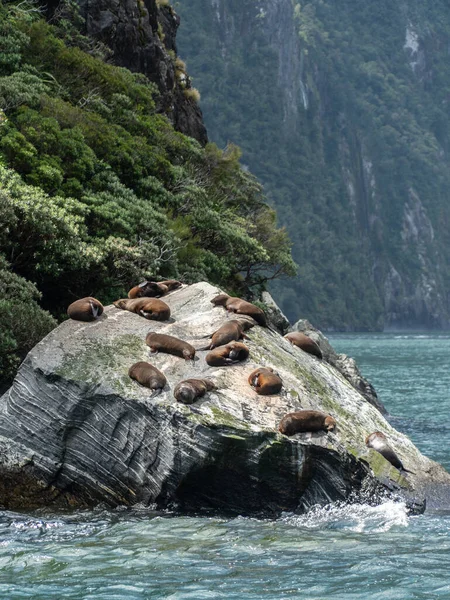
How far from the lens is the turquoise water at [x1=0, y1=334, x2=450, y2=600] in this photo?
368 inches

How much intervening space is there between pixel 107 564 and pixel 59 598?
1.16 metres

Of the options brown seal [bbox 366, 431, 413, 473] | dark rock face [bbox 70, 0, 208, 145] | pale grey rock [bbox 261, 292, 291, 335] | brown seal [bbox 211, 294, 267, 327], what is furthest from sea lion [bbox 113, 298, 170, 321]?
dark rock face [bbox 70, 0, 208, 145]

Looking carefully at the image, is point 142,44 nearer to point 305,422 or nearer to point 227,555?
point 305,422

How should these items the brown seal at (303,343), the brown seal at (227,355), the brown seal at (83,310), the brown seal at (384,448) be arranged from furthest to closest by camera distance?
the brown seal at (303,343), the brown seal at (83,310), the brown seal at (227,355), the brown seal at (384,448)

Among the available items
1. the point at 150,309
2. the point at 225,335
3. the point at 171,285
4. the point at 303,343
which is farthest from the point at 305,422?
the point at 171,285

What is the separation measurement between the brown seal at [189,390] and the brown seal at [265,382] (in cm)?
95

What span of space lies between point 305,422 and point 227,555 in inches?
117

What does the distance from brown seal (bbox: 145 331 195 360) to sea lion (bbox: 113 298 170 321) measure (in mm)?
1337

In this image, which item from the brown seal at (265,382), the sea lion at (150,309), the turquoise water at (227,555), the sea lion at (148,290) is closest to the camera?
the turquoise water at (227,555)

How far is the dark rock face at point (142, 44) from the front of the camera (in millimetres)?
42531

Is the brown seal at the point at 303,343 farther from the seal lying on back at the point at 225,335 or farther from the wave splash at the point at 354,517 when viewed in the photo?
the wave splash at the point at 354,517

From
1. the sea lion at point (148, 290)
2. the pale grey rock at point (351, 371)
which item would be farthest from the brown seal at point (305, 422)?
the pale grey rock at point (351, 371)

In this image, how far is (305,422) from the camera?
42.8 ft

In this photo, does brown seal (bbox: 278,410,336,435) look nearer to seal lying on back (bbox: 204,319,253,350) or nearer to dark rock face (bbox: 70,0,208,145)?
seal lying on back (bbox: 204,319,253,350)
